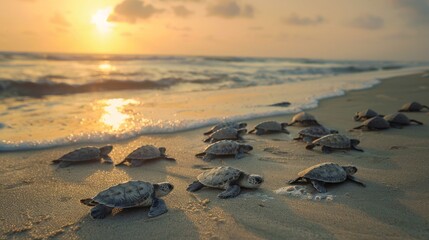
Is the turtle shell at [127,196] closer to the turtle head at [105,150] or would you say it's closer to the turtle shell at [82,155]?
the turtle shell at [82,155]

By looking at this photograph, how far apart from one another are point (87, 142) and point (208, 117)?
3.65 meters

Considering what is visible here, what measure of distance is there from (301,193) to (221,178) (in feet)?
3.54

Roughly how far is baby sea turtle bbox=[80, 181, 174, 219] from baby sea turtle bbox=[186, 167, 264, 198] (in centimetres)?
70

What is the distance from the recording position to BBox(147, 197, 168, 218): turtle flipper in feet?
13.4

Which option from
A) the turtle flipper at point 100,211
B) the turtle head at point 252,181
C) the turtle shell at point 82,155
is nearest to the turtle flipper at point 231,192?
the turtle head at point 252,181

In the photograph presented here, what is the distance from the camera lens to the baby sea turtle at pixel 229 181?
182 inches

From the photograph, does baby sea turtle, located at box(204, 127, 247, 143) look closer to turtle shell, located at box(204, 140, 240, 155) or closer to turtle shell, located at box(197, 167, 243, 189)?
turtle shell, located at box(204, 140, 240, 155)

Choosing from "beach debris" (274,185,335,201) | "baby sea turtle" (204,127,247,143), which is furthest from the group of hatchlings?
"baby sea turtle" (204,127,247,143)

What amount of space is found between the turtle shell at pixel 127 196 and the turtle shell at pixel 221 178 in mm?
845

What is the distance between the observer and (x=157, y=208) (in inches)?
165

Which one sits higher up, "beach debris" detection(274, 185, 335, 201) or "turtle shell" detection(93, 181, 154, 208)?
"turtle shell" detection(93, 181, 154, 208)

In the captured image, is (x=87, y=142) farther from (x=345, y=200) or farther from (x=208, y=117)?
(x=345, y=200)

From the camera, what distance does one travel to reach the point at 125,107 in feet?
40.6

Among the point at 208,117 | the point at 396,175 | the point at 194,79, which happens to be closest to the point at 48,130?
the point at 208,117
